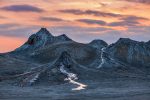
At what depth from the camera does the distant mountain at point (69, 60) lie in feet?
399

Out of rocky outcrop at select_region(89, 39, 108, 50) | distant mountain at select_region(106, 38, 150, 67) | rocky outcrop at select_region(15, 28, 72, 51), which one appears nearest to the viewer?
distant mountain at select_region(106, 38, 150, 67)

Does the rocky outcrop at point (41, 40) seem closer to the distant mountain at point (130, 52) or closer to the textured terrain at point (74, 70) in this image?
the textured terrain at point (74, 70)

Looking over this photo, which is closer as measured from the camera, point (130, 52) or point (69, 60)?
point (69, 60)

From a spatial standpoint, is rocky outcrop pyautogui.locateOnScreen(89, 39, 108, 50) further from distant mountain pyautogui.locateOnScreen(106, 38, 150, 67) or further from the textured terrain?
distant mountain pyautogui.locateOnScreen(106, 38, 150, 67)

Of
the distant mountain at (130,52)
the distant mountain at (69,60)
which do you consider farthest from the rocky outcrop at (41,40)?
the distant mountain at (130,52)

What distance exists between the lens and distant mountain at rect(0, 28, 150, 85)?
399 ft

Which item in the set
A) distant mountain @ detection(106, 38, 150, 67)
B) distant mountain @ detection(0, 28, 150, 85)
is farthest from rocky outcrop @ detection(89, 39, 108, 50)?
distant mountain @ detection(106, 38, 150, 67)

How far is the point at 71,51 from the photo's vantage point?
154 metres

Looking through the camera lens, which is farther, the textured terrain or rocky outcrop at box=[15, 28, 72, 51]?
rocky outcrop at box=[15, 28, 72, 51]

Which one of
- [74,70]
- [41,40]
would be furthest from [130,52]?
[74,70]

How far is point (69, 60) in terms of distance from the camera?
129 metres

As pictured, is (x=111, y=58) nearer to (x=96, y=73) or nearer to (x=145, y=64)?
(x=145, y=64)

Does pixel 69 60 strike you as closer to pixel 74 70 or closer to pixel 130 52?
pixel 74 70

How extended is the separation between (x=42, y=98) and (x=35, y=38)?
87.7m
